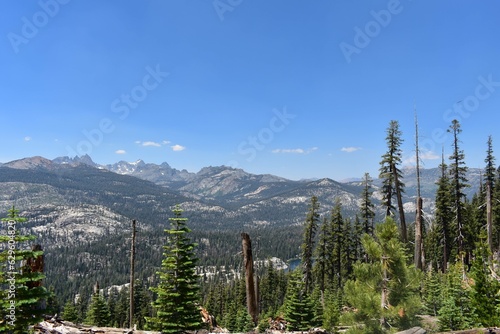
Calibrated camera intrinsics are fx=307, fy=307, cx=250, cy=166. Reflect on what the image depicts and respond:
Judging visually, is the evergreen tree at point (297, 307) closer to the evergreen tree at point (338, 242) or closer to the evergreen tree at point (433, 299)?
the evergreen tree at point (433, 299)

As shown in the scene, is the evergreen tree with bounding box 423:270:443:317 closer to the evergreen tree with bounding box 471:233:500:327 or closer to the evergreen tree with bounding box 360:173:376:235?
the evergreen tree with bounding box 360:173:376:235

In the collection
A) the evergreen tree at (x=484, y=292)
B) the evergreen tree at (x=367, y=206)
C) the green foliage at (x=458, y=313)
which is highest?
the evergreen tree at (x=367, y=206)

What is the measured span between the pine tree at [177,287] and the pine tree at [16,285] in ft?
19.0

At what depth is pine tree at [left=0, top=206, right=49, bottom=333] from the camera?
29.9 feet

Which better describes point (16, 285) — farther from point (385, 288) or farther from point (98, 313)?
point (98, 313)

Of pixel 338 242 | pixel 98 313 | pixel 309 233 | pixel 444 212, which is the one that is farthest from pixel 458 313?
pixel 338 242

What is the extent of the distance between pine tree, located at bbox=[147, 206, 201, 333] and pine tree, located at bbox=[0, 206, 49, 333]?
5787 millimetres

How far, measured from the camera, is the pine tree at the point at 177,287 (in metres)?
15.0

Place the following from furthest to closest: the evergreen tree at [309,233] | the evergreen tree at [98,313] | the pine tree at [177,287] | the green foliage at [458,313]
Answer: the evergreen tree at [309,233]
the evergreen tree at [98,313]
the green foliage at [458,313]
the pine tree at [177,287]

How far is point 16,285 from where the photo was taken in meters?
9.54

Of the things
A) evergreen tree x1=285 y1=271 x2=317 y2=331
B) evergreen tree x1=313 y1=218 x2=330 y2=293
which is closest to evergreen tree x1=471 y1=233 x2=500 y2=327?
evergreen tree x1=285 y1=271 x2=317 y2=331

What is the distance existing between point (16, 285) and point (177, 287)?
24.4 feet

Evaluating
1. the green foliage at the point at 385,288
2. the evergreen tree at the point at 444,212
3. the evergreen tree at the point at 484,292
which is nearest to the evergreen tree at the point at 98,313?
the green foliage at the point at 385,288

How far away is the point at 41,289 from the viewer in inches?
385
